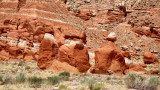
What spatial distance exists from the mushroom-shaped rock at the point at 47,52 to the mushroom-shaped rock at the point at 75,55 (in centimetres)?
86

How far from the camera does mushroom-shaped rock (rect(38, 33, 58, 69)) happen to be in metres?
18.8

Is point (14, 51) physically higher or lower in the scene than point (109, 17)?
higher

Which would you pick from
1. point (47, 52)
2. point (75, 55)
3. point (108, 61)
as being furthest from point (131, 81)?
point (47, 52)

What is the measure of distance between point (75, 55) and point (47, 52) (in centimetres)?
278

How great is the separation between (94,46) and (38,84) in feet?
156

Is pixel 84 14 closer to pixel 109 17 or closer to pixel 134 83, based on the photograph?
pixel 109 17

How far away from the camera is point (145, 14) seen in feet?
234

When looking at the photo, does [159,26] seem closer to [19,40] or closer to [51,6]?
[51,6]

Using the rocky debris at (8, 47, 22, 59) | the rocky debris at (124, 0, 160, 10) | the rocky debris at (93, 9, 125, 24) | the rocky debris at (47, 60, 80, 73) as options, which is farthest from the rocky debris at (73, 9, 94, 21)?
the rocky debris at (47, 60, 80, 73)

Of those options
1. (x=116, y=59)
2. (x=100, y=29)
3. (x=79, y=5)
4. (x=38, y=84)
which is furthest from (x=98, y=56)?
(x=79, y=5)

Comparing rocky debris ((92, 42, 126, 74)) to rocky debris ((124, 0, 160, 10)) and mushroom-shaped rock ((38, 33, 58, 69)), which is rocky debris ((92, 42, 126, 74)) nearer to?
mushroom-shaped rock ((38, 33, 58, 69))

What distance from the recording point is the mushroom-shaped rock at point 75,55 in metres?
18.1

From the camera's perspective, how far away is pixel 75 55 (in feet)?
59.6

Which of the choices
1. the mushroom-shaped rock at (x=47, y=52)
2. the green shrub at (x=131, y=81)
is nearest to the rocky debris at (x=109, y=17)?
the mushroom-shaped rock at (x=47, y=52)
